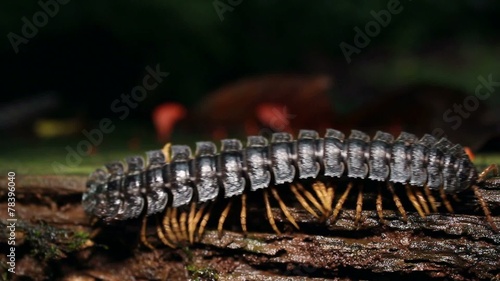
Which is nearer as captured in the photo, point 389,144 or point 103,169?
point 389,144

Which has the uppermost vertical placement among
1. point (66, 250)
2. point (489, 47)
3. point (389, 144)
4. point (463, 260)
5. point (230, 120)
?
point (489, 47)

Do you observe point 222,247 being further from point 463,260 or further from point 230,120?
point 230,120

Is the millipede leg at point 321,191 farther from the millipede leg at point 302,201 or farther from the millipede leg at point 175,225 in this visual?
the millipede leg at point 175,225

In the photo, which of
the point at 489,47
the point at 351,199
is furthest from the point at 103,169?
the point at 489,47

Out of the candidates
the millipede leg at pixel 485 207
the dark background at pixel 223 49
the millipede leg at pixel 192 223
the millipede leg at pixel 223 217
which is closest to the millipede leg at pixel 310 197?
the millipede leg at pixel 223 217

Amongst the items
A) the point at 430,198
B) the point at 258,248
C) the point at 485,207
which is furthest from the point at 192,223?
the point at 485,207

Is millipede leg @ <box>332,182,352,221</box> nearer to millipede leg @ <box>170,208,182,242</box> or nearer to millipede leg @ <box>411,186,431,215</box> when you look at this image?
millipede leg @ <box>411,186,431,215</box>

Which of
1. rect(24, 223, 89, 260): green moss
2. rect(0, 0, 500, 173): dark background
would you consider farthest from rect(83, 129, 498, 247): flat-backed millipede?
rect(0, 0, 500, 173): dark background
